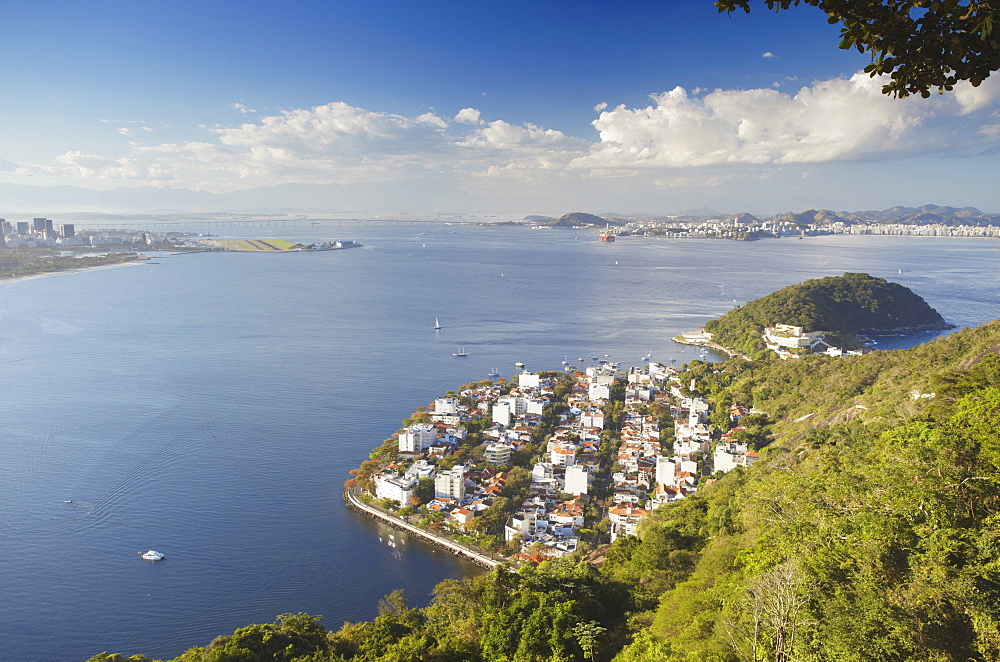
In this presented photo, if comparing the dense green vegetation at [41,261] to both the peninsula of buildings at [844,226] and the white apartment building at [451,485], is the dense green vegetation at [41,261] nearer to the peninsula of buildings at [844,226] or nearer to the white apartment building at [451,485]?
the white apartment building at [451,485]

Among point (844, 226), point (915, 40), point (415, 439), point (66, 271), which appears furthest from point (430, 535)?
point (844, 226)

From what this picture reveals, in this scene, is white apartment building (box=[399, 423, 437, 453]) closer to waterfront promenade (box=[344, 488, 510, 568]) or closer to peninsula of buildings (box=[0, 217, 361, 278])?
waterfront promenade (box=[344, 488, 510, 568])

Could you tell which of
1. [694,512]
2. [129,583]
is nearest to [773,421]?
[694,512]

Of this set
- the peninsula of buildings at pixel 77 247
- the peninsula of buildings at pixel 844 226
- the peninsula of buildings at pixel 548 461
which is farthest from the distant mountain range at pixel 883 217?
the peninsula of buildings at pixel 548 461

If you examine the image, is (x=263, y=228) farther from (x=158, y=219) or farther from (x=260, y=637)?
(x=260, y=637)

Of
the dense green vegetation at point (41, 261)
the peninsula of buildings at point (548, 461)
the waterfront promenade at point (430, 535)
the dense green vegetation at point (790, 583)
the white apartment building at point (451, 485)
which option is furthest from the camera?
the dense green vegetation at point (41, 261)
